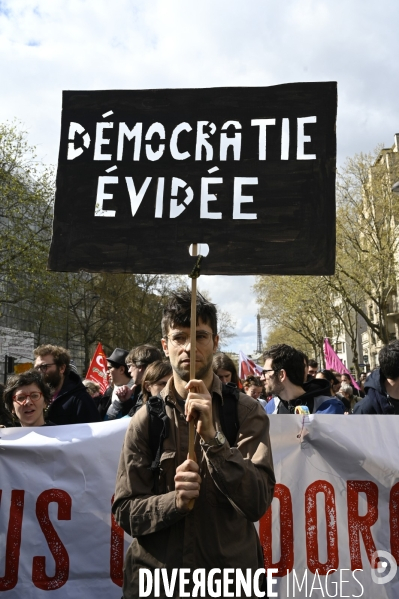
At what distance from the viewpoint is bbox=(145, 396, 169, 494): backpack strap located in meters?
2.50

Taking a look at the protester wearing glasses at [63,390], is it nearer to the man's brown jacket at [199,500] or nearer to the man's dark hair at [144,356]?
the man's dark hair at [144,356]

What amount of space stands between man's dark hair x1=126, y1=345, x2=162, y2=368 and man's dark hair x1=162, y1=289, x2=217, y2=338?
2879 millimetres

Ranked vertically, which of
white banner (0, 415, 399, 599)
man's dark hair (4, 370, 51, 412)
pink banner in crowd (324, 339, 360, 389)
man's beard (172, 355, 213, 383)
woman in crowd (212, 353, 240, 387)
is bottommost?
white banner (0, 415, 399, 599)

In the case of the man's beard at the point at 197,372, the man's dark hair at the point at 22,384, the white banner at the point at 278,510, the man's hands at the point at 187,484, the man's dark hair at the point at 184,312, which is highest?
the man's dark hair at the point at 184,312

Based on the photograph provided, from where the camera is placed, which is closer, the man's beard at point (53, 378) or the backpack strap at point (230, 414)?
the backpack strap at point (230, 414)

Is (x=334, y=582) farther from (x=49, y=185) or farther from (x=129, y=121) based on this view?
(x=49, y=185)

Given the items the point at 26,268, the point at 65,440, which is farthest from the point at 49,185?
the point at 65,440

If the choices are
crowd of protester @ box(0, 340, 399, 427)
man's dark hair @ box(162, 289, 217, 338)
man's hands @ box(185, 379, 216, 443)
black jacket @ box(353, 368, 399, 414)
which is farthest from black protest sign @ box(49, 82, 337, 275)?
black jacket @ box(353, 368, 399, 414)

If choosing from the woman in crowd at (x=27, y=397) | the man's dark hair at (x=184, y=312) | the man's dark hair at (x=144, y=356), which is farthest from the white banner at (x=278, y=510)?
the man's dark hair at (x=184, y=312)

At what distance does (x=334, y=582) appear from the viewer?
3.90 metres

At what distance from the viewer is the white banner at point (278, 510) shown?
3.92m

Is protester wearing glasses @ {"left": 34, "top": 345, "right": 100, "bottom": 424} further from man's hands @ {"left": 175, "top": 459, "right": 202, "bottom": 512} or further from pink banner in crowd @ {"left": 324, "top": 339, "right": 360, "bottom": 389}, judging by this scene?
pink banner in crowd @ {"left": 324, "top": 339, "right": 360, "bottom": 389}

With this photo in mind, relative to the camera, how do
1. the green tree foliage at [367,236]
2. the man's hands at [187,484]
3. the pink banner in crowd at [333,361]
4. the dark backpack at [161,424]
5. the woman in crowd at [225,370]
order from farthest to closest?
the green tree foliage at [367,236] < the pink banner in crowd at [333,361] < the woman in crowd at [225,370] < the dark backpack at [161,424] < the man's hands at [187,484]

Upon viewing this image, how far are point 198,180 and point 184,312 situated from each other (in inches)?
30.3
